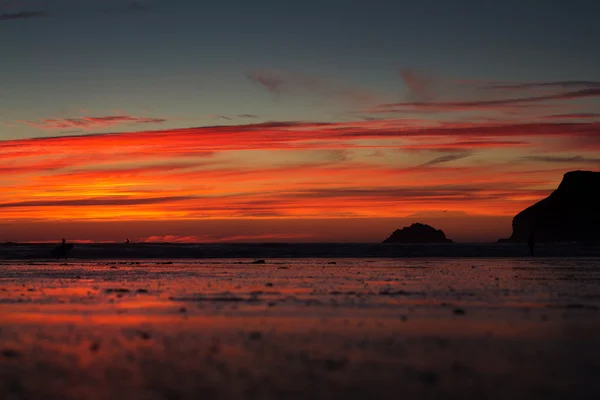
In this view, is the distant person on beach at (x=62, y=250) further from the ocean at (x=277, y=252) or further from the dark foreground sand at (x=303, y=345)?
the dark foreground sand at (x=303, y=345)

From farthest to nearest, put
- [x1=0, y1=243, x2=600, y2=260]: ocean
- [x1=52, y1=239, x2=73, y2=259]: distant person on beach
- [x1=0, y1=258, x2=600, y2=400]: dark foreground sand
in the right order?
[x1=0, y1=243, x2=600, y2=260]: ocean, [x1=52, y1=239, x2=73, y2=259]: distant person on beach, [x1=0, y1=258, x2=600, y2=400]: dark foreground sand

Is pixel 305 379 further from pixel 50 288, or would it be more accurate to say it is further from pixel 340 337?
pixel 50 288

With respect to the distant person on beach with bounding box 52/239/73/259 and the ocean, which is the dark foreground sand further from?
the ocean

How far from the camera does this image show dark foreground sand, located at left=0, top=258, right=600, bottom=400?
34.2 ft

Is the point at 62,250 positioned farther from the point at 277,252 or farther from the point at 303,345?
the point at 303,345

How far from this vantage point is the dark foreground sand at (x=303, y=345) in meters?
10.4

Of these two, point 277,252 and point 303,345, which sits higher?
point 277,252

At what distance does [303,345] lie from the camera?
1414 centimetres

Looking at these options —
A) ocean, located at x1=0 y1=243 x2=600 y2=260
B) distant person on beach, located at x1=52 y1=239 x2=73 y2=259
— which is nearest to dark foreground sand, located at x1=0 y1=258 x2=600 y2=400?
distant person on beach, located at x1=52 y1=239 x2=73 y2=259

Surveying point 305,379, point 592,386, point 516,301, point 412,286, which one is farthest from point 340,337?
point 412,286

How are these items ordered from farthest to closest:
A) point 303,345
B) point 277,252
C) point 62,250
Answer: point 277,252, point 62,250, point 303,345

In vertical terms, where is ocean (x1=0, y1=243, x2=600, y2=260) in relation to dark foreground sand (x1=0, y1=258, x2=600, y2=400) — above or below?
above

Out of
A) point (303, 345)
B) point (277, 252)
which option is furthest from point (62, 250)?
point (303, 345)

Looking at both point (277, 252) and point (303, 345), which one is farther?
point (277, 252)
